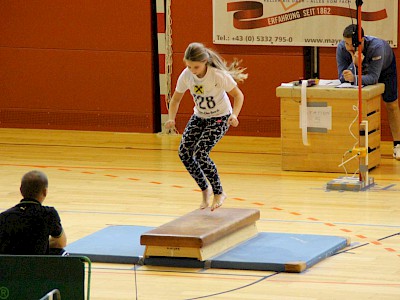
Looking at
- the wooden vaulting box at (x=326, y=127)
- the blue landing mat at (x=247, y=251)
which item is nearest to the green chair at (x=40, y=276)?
the blue landing mat at (x=247, y=251)

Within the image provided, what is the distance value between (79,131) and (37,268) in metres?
7.91

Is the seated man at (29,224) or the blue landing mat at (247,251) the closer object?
the seated man at (29,224)

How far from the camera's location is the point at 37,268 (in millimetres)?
4863

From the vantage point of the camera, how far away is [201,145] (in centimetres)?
780

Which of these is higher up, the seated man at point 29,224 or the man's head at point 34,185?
the man's head at point 34,185

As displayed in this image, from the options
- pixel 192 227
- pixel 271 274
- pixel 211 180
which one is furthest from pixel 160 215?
pixel 271 274

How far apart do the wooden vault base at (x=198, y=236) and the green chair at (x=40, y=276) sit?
6.83 feet

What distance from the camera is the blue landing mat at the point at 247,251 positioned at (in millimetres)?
6883

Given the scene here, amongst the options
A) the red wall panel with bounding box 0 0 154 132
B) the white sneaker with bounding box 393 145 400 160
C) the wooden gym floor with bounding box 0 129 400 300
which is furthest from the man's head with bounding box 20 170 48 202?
the red wall panel with bounding box 0 0 154 132

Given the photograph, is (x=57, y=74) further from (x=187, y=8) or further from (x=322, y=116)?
(x=322, y=116)

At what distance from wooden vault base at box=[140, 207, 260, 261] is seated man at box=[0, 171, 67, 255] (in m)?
1.44

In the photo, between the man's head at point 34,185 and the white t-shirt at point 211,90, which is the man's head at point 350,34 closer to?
the white t-shirt at point 211,90

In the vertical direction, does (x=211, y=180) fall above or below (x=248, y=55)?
below

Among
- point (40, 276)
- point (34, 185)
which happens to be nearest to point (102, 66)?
point (34, 185)
